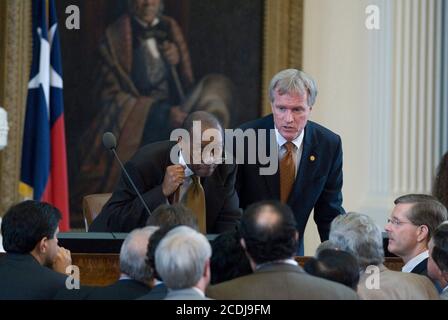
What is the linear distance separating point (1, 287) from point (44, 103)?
14.2 feet

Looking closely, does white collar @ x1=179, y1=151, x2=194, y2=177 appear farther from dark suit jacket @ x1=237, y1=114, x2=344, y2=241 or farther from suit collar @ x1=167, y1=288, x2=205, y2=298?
suit collar @ x1=167, y1=288, x2=205, y2=298

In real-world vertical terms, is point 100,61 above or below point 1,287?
above

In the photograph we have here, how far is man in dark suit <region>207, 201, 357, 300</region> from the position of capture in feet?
13.1

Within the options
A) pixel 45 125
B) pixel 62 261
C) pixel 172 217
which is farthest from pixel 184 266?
pixel 45 125

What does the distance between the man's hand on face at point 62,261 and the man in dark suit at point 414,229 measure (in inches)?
66.3

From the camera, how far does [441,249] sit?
4.79 meters

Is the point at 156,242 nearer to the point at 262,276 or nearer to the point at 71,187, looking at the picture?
the point at 262,276

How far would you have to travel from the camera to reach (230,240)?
14.3 ft

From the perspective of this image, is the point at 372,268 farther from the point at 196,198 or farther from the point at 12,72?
the point at 12,72

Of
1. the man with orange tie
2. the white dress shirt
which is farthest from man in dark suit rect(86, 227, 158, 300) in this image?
the white dress shirt

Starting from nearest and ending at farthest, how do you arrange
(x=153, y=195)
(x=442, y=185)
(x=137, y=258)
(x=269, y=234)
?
(x=269, y=234), (x=137, y=258), (x=153, y=195), (x=442, y=185)

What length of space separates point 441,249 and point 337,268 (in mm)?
732

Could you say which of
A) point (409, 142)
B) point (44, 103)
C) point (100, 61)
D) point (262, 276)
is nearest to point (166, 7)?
point (100, 61)

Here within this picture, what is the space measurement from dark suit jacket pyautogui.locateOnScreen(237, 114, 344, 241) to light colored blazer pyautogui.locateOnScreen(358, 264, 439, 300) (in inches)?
62.2
